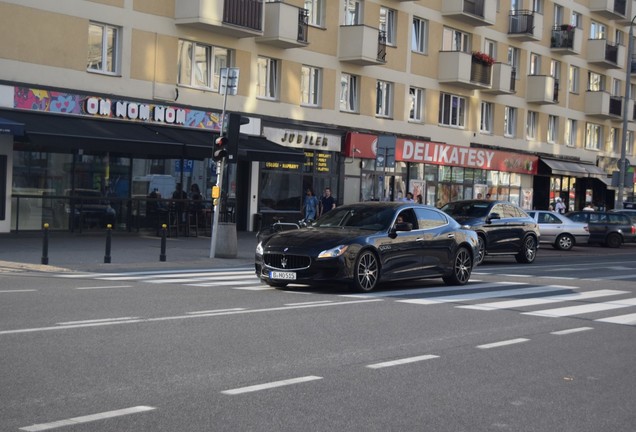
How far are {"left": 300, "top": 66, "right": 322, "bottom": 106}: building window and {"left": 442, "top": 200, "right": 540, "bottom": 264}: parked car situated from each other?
11.0 meters

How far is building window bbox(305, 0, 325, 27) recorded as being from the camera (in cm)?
3672

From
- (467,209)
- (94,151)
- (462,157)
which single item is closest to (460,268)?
(467,209)

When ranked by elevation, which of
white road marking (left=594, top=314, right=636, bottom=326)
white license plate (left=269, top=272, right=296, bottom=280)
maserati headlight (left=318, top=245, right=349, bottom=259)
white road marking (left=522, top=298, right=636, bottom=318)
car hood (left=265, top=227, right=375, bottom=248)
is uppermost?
car hood (left=265, top=227, right=375, bottom=248)

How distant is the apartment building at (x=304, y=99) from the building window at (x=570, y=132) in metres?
0.26

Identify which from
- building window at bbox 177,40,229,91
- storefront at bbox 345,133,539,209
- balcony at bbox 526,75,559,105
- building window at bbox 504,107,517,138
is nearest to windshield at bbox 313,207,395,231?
building window at bbox 177,40,229,91

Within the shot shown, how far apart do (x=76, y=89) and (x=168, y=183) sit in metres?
4.84

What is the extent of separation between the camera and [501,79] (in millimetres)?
46906

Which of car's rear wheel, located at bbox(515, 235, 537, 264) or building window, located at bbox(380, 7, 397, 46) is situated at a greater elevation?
building window, located at bbox(380, 7, 397, 46)

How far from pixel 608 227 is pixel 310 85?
44.5 feet

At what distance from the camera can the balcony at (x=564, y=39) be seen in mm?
52406

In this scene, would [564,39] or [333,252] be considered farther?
[564,39]

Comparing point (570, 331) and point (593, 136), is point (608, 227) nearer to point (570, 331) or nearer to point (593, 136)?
point (593, 136)

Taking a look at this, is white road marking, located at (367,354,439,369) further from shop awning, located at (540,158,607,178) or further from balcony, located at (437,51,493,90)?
shop awning, located at (540,158,607,178)

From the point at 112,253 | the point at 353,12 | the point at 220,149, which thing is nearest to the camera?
the point at 112,253
